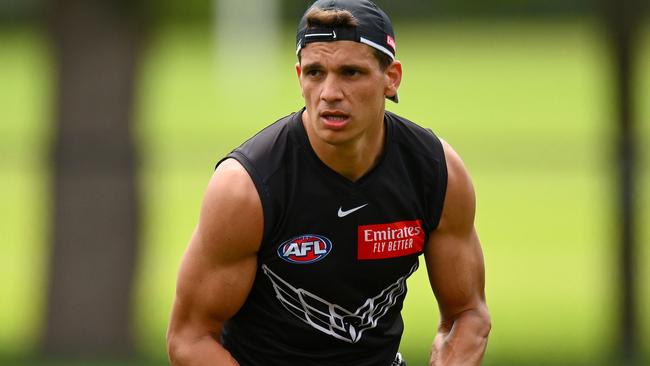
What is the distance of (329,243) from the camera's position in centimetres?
549

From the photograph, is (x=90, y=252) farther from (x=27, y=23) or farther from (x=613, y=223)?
(x=27, y=23)

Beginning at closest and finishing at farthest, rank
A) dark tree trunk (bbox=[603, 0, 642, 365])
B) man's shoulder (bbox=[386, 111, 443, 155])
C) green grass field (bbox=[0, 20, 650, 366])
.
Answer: man's shoulder (bbox=[386, 111, 443, 155]) < dark tree trunk (bbox=[603, 0, 642, 365]) < green grass field (bbox=[0, 20, 650, 366])

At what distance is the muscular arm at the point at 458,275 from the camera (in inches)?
224

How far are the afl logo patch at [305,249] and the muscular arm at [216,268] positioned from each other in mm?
118

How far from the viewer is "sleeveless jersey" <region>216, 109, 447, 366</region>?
5426 millimetres

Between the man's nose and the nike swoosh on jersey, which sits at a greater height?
the man's nose

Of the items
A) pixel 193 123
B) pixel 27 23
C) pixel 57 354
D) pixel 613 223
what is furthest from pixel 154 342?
pixel 27 23

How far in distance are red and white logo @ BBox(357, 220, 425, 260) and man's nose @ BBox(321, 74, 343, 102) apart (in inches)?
22.4

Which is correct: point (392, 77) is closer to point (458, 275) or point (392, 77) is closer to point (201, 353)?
point (458, 275)

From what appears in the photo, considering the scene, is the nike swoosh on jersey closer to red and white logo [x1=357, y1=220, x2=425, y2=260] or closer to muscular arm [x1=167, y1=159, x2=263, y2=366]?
red and white logo [x1=357, y1=220, x2=425, y2=260]

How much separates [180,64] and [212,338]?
43.8 metres

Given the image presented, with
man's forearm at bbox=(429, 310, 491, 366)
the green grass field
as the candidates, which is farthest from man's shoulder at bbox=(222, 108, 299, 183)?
the green grass field

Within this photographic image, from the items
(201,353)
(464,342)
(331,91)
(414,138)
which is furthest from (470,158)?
(331,91)

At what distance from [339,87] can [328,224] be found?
1.83 feet
